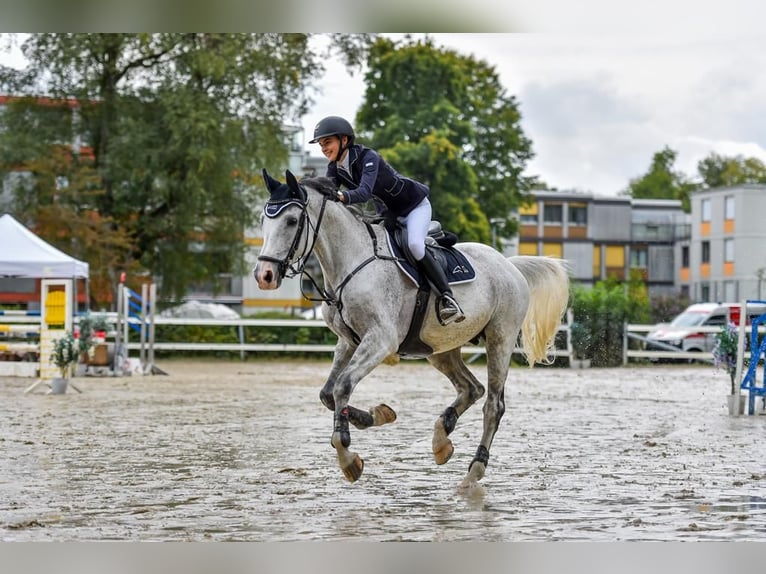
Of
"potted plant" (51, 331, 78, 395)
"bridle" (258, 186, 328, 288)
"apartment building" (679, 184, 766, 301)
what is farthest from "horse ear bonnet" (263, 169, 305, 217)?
"apartment building" (679, 184, 766, 301)

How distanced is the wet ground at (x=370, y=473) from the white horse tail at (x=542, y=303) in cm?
89

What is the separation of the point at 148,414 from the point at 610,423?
521 cm

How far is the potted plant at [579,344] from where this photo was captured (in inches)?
1090

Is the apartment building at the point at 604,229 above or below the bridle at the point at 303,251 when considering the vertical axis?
above

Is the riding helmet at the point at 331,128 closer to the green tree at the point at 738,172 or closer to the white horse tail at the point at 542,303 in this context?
the white horse tail at the point at 542,303

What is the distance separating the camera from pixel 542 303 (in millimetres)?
9484

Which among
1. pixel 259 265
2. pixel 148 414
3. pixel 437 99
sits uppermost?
pixel 437 99

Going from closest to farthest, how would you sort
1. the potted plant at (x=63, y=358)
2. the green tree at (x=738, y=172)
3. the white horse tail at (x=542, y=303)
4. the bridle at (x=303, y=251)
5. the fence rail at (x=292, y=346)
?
the bridle at (x=303, y=251)
the white horse tail at (x=542, y=303)
the potted plant at (x=63, y=358)
the fence rail at (x=292, y=346)
the green tree at (x=738, y=172)

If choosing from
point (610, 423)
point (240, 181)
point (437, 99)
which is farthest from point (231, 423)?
point (437, 99)

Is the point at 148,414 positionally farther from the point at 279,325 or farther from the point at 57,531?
the point at 279,325

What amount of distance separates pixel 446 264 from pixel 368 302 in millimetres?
908

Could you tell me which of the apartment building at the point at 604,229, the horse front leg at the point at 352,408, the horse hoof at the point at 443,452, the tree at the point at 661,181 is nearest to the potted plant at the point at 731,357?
the horse hoof at the point at 443,452

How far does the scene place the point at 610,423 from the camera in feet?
44.6

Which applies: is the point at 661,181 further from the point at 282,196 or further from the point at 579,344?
the point at 282,196
